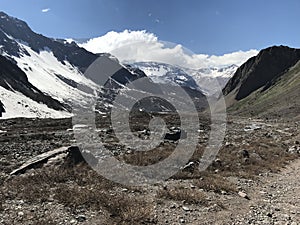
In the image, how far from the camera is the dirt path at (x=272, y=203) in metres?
14.1

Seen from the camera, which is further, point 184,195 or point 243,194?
point 243,194

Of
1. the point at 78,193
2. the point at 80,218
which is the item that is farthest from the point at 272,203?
the point at 80,218

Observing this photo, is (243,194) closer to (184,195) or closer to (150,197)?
(184,195)

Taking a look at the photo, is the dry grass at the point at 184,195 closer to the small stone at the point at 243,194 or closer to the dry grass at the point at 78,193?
the dry grass at the point at 78,193

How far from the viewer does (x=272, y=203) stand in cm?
1667

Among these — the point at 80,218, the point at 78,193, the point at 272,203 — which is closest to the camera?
the point at 80,218

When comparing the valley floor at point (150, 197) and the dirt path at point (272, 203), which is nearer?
the valley floor at point (150, 197)

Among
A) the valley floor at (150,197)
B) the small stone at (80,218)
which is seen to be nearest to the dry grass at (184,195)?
the valley floor at (150,197)

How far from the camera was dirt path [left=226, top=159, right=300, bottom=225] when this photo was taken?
14.1 metres

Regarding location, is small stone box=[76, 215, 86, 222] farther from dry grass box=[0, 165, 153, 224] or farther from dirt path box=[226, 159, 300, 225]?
dirt path box=[226, 159, 300, 225]

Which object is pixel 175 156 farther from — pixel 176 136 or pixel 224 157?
pixel 176 136

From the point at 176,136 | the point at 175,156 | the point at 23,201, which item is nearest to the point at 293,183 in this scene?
the point at 175,156

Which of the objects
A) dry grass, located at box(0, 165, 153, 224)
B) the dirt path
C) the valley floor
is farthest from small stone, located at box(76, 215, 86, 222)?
the dirt path

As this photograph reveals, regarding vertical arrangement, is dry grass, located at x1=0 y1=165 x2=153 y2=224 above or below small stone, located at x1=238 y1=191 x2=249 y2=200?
below
